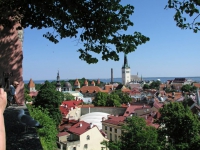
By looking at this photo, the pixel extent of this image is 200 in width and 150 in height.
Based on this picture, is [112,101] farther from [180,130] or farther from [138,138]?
[138,138]

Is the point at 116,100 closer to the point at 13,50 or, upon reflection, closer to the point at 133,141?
the point at 133,141

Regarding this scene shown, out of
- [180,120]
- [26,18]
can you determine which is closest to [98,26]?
[26,18]

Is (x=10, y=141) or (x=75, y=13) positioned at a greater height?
(x=75, y=13)

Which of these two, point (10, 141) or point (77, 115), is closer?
point (10, 141)

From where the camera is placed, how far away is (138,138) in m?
15.3

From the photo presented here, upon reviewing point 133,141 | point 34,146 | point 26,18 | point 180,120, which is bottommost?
point 133,141

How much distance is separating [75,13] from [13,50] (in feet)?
11.4

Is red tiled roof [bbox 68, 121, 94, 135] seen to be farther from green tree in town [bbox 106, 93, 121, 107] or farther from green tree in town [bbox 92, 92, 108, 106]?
green tree in town [bbox 92, 92, 108, 106]

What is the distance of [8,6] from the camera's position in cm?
549

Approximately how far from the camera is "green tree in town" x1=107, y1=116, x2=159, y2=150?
14.8m

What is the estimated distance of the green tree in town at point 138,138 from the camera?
14.8 meters

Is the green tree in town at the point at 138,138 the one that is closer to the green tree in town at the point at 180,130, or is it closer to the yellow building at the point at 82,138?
the green tree in town at the point at 180,130

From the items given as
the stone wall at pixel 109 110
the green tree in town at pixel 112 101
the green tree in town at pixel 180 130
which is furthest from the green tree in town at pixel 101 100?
the green tree in town at pixel 180 130

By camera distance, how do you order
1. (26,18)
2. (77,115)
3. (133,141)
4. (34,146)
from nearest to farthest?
(34,146)
(26,18)
(133,141)
(77,115)
